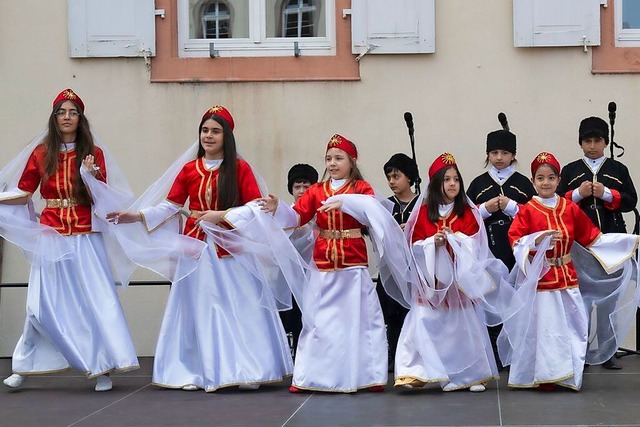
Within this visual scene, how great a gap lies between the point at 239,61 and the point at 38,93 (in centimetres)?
180

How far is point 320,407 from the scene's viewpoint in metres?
8.30

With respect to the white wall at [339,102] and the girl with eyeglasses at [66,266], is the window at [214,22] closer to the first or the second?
the white wall at [339,102]

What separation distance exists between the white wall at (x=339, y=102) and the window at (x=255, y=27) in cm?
33

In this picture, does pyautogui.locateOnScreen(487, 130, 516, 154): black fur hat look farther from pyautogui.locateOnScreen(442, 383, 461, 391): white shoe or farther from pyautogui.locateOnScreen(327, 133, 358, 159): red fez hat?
pyautogui.locateOnScreen(442, 383, 461, 391): white shoe

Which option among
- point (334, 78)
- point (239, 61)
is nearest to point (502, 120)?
point (334, 78)

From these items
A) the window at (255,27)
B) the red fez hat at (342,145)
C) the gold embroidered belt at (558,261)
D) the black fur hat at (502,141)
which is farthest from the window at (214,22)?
the gold embroidered belt at (558,261)

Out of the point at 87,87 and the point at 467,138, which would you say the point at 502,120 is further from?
the point at 87,87

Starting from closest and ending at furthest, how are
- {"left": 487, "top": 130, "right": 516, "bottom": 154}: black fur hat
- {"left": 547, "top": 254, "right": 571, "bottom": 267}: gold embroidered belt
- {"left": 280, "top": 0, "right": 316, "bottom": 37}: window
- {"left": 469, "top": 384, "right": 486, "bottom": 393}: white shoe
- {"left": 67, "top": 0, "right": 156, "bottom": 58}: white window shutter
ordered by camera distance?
1. {"left": 469, "top": 384, "right": 486, "bottom": 393}: white shoe
2. {"left": 547, "top": 254, "right": 571, "bottom": 267}: gold embroidered belt
3. {"left": 487, "top": 130, "right": 516, "bottom": 154}: black fur hat
4. {"left": 67, "top": 0, "right": 156, "bottom": 58}: white window shutter
5. {"left": 280, "top": 0, "right": 316, "bottom": 37}: window

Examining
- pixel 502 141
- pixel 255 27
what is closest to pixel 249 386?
pixel 502 141

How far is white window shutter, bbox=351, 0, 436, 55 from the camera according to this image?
1160 centimetres

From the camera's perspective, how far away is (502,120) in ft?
→ 34.5

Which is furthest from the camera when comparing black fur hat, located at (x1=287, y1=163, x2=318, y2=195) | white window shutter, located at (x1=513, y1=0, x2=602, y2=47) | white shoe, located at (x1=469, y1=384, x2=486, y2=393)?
white window shutter, located at (x1=513, y1=0, x2=602, y2=47)

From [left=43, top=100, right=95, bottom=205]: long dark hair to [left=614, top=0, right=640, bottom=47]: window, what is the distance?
4.82m

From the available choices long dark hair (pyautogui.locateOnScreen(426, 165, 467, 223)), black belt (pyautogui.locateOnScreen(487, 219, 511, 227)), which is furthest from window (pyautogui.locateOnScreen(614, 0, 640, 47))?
long dark hair (pyautogui.locateOnScreen(426, 165, 467, 223))
